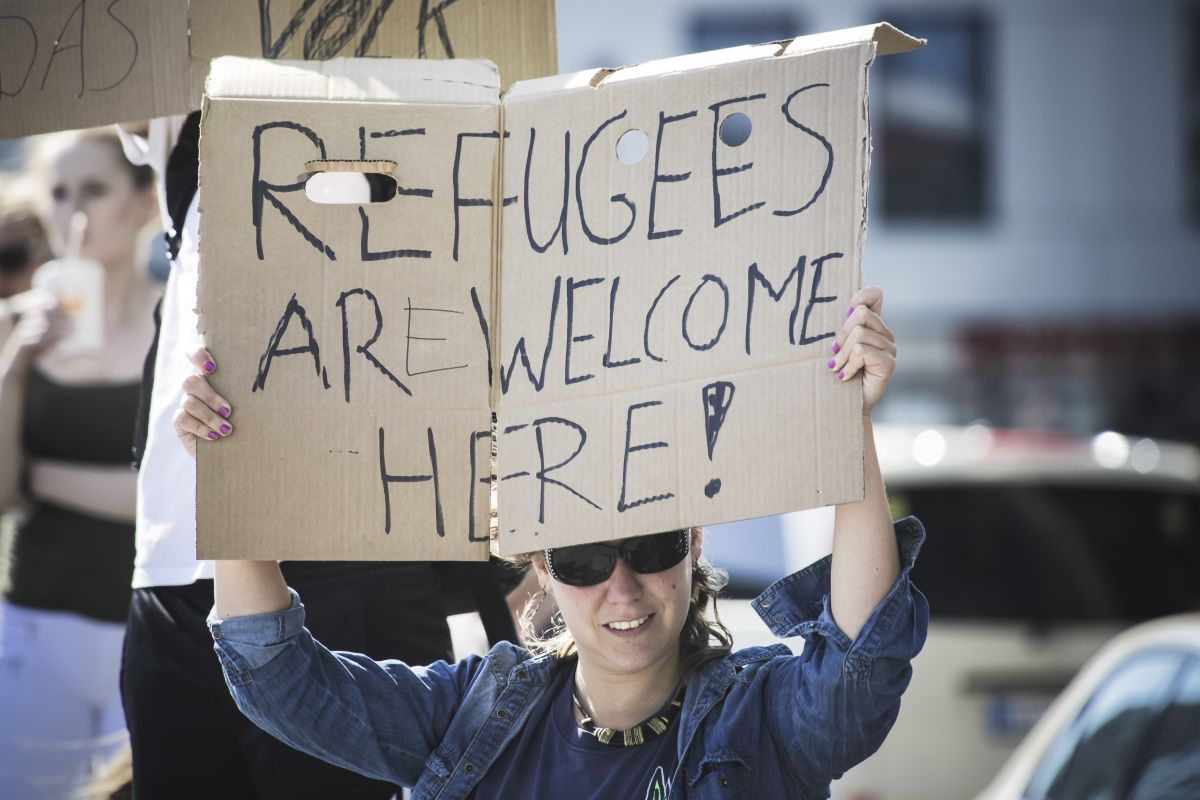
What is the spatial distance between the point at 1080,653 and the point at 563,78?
3.58 m

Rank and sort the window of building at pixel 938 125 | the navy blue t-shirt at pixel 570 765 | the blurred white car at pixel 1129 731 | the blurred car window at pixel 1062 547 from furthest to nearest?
the window of building at pixel 938 125 → the blurred car window at pixel 1062 547 → the blurred white car at pixel 1129 731 → the navy blue t-shirt at pixel 570 765

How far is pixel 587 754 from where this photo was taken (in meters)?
2.27

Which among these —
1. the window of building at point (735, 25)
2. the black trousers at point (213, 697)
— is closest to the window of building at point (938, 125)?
the window of building at point (735, 25)

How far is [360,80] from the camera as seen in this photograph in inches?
87.4

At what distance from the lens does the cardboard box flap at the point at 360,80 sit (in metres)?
2.18

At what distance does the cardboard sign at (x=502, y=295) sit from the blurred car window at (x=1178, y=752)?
1.15 meters

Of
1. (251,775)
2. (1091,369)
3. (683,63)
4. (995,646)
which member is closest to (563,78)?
Answer: (683,63)

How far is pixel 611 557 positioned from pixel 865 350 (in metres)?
0.55

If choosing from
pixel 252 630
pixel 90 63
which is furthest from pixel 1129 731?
pixel 90 63

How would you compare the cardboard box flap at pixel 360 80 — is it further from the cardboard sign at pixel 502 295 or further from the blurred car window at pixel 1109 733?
the blurred car window at pixel 1109 733

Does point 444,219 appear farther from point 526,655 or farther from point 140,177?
point 140,177

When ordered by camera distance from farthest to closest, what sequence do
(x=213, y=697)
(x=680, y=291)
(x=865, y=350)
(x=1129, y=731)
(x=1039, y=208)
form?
1. (x=1039, y=208)
2. (x=1129, y=731)
3. (x=213, y=697)
4. (x=680, y=291)
5. (x=865, y=350)

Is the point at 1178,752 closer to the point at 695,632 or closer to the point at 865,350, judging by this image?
the point at 695,632

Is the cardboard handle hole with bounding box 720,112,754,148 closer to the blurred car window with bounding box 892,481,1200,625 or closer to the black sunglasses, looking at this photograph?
the black sunglasses
